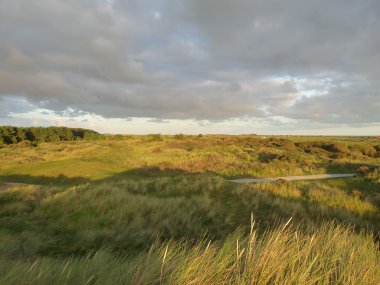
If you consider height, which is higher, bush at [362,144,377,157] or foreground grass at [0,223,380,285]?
foreground grass at [0,223,380,285]

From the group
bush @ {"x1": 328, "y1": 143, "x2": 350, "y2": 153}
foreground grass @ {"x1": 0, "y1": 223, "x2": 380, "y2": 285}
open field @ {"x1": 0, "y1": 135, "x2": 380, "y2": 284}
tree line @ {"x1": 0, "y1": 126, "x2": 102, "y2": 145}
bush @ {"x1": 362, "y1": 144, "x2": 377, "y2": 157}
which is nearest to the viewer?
foreground grass @ {"x1": 0, "y1": 223, "x2": 380, "y2": 285}

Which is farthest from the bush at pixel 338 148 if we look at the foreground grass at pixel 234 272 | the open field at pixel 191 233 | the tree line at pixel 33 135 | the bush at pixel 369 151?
the tree line at pixel 33 135

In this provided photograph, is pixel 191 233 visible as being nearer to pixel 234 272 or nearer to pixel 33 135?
pixel 234 272

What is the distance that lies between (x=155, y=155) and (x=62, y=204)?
3056cm

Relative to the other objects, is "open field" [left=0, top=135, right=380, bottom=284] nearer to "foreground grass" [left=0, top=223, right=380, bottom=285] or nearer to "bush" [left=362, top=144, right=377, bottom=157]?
"foreground grass" [left=0, top=223, right=380, bottom=285]

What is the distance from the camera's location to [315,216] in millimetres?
13484

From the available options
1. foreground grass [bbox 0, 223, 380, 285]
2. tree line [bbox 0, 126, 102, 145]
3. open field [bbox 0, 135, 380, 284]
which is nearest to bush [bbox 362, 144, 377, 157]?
open field [bbox 0, 135, 380, 284]

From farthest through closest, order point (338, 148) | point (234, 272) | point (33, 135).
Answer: point (33, 135) → point (338, 148) → point (234, 272)

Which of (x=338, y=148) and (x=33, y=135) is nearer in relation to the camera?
(x=338, y=148)

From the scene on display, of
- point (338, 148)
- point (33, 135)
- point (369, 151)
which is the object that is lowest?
point (369, 151)

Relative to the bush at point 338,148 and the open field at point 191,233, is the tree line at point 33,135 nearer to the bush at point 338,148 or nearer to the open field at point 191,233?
the bush at point 338,148

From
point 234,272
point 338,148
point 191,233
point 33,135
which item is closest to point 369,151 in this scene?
point 338,148

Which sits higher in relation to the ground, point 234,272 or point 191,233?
point 234,272

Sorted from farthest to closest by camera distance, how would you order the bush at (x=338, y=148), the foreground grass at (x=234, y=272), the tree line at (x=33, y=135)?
the tree line at (x=33, y=135) → the bush at (x=338, y=148) → the foreground grass at (x=234, y=272)
